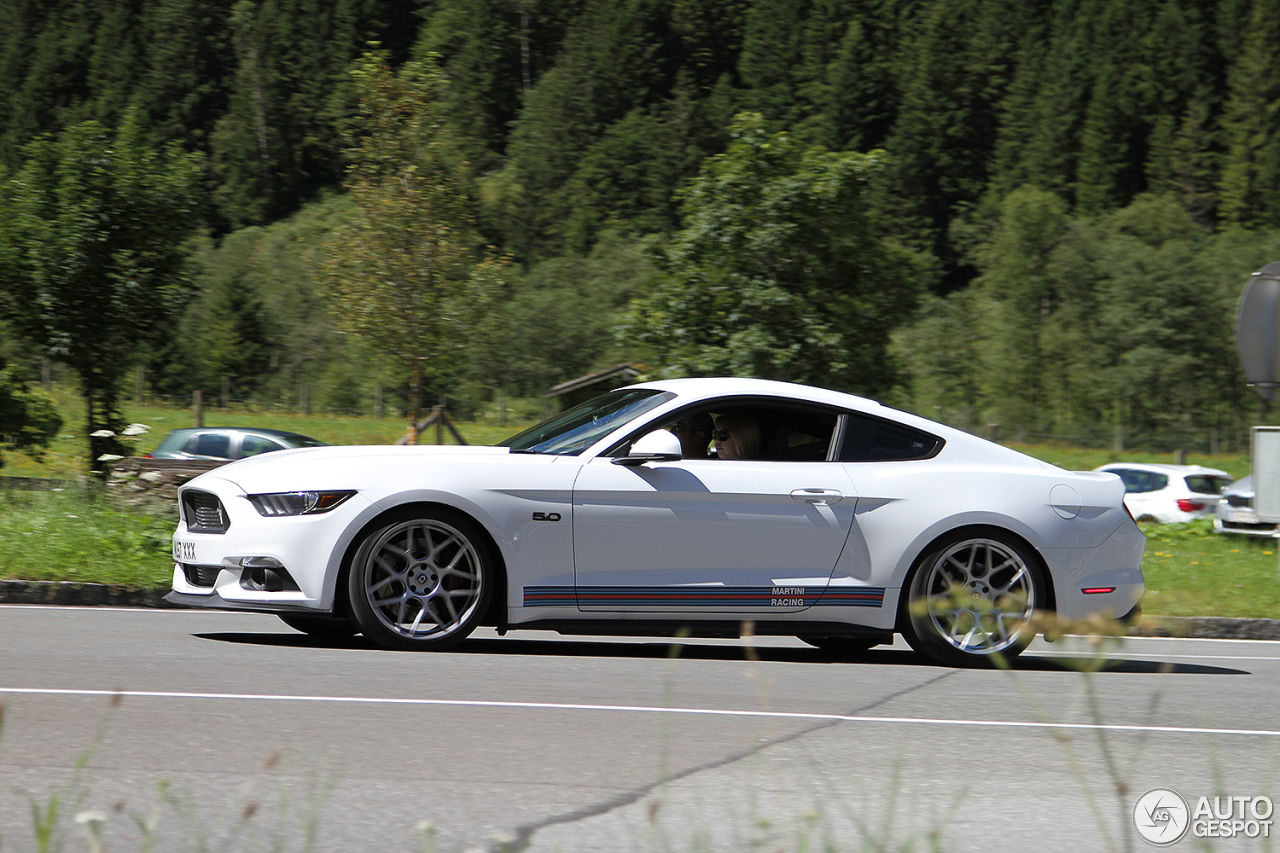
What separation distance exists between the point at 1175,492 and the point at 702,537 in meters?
21.3

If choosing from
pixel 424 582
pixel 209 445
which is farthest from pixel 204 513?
pixel 209 445

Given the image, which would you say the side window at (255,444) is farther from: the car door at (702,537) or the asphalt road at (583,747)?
the car door at (702,537)

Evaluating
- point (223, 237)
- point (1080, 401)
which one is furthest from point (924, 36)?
point (223, 237)

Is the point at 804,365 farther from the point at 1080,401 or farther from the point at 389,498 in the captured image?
the point at 1080,401

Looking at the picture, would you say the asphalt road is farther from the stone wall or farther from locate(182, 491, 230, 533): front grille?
the stone wall

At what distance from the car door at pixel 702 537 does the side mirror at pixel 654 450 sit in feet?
0.16

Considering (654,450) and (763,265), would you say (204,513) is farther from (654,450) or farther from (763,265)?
(763,265)

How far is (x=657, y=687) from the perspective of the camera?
20.8 ft

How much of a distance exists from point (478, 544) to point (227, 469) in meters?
1.42

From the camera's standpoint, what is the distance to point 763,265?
29422 millimetres

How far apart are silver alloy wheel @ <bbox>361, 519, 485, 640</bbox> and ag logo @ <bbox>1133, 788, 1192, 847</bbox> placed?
3501 millimetres

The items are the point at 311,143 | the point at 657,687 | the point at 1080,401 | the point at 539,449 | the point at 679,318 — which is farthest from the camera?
the point at 311,143

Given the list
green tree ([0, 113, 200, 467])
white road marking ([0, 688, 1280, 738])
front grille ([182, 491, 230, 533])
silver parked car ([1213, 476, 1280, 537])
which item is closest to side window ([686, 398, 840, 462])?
white road marking ([0, 688, 1280, 738])

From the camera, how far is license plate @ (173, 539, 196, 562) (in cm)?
707
